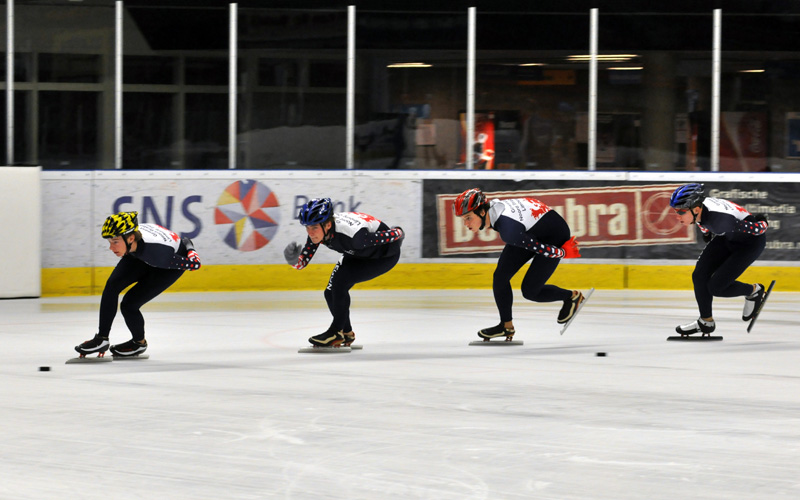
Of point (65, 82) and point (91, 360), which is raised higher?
point (65, 82)

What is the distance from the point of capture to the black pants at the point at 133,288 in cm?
909

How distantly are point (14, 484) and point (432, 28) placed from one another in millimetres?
12134

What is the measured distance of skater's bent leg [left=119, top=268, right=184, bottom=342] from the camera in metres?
9.31

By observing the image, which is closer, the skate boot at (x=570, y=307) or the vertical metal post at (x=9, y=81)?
the skate boot at (x=570, y=307)

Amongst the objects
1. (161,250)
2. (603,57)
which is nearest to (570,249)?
(161,250)

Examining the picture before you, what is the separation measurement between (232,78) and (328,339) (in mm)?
7066

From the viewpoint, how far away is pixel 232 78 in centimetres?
1609

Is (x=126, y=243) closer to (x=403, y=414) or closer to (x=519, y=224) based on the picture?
(x=403, y=414)

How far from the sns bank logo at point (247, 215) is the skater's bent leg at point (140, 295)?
19.1 feet

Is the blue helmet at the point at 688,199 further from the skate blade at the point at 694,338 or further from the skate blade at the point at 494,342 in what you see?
the skate blade at the point at 494,342

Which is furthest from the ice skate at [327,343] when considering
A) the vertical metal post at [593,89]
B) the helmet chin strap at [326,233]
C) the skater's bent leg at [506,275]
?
the vertical metal post at [593,89]

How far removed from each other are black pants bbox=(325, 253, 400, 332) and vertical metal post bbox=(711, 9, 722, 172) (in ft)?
25.7

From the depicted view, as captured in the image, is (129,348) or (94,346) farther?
(129,348)

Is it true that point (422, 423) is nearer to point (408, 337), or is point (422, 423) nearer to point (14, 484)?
point (14, 484)
